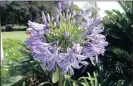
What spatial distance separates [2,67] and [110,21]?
88.2 inches

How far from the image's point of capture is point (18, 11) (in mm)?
7035

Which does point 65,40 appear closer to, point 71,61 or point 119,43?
point 71,61

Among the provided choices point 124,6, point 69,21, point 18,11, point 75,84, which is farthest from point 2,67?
point 69,21

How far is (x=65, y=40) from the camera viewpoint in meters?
2.28

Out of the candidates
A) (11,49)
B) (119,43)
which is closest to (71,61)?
(119,43)

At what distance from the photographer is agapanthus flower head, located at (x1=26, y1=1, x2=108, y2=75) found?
2.13 meters

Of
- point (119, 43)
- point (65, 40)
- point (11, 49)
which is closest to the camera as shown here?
point (65, 40)

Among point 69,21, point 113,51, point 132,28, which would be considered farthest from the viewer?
point 132,28

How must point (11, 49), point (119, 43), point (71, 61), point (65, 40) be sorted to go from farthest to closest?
1. point (11, 49)
2. point (119, 43)
3. point (65, 40)
4. point (71, 61)

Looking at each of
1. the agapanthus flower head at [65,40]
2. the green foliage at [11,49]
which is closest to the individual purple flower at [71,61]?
the agapanthus flower head at [65,40]

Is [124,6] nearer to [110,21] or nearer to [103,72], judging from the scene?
[110,21]

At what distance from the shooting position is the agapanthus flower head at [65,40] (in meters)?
2.13

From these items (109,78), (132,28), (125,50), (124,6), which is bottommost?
(109,78)

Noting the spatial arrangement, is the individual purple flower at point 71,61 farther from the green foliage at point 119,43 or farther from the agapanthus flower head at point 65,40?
the green foliage at point 119,43
